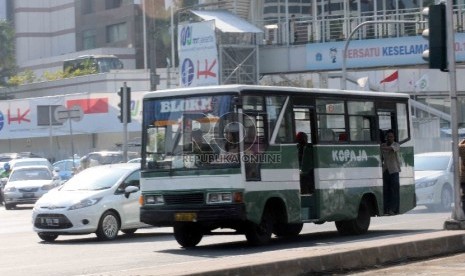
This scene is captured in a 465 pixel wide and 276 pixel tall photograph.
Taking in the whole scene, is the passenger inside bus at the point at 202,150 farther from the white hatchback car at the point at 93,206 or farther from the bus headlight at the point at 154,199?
the white hatchback car at the point at 93,206

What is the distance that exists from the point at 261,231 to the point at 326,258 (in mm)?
4736

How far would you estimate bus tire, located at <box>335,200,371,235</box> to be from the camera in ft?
70.5

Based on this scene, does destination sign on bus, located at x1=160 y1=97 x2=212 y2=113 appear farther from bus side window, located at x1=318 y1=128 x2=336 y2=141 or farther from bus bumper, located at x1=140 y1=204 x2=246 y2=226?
bus side window, located at x1=318 y1=128 x2=336 y2=141

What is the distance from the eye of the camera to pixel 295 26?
48500 mm

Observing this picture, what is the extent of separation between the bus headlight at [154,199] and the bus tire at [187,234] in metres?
0.74

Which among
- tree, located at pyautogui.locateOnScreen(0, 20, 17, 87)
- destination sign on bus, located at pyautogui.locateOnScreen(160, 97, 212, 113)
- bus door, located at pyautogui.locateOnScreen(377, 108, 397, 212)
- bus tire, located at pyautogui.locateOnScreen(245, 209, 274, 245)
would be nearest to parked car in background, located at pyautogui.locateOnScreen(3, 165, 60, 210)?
bus door, located at pyautogui.locateOnScreen(377, 108, 397, 212)

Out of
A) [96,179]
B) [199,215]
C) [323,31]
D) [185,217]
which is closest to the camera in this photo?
[199,215]

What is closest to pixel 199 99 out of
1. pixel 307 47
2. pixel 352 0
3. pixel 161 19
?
pixel 307 47

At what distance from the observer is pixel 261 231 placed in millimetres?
19031

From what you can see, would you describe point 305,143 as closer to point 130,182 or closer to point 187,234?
point 187,234

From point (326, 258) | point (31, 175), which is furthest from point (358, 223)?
point (31, 175)

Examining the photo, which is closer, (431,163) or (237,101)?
(237,101)

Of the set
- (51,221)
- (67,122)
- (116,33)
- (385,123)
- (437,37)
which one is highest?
(116,33)

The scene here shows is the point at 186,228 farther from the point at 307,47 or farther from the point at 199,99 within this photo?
the point at 307,47
